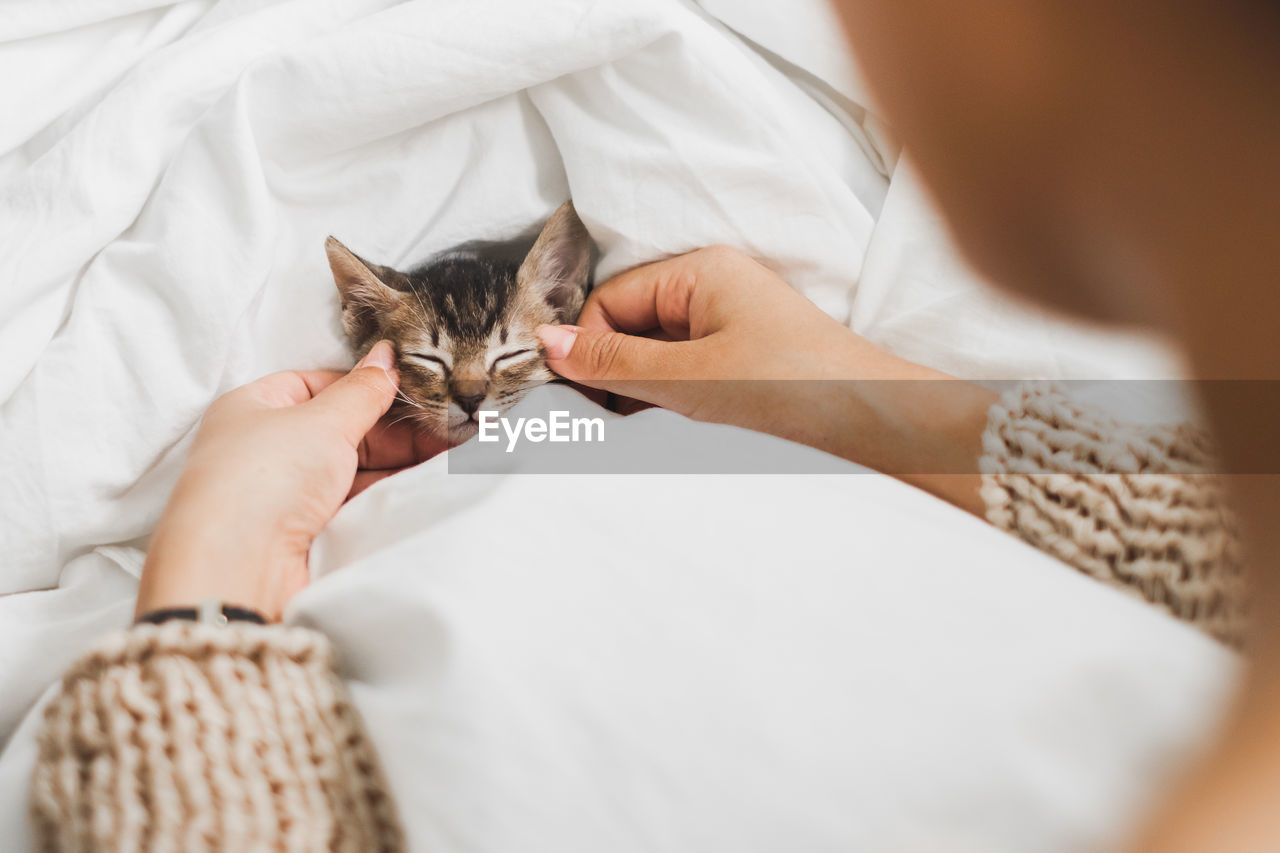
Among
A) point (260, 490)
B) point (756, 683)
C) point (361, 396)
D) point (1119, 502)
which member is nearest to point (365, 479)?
point (361, 396)

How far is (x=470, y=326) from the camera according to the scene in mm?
1005

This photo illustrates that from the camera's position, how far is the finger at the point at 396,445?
37.7 inches

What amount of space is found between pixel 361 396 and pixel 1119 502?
0.76 metres

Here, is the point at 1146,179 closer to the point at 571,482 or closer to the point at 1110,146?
the point at 1110,146

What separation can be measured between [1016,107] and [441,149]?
2.73ft

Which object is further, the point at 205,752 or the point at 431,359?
the point at 431,359

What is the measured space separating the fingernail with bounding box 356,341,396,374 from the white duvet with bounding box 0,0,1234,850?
64 mm

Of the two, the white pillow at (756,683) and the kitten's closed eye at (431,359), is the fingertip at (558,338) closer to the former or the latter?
the kitten's closed eye at (431,359)

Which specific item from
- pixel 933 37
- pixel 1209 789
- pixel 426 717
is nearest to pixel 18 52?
pixel 426 717

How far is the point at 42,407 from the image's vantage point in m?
0.79

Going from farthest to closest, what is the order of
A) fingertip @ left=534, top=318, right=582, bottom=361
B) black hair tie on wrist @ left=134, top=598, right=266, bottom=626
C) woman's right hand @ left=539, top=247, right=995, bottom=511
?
fingertip @ left=534, top=318, right=582, bottom=361 → woman's right hand @ left=539, top=247, right=995, bottom=511 → black hair tie on wrist @ left=134, top=598, right=266, bottom=626

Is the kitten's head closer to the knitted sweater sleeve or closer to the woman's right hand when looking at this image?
the woman's right hand

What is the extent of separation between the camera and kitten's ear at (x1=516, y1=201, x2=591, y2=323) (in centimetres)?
94

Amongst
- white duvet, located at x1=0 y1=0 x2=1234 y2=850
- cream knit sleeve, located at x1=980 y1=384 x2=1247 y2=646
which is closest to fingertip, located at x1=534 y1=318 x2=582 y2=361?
white duvet, located at x1=0 y1=0 x2=1234 y2=850
